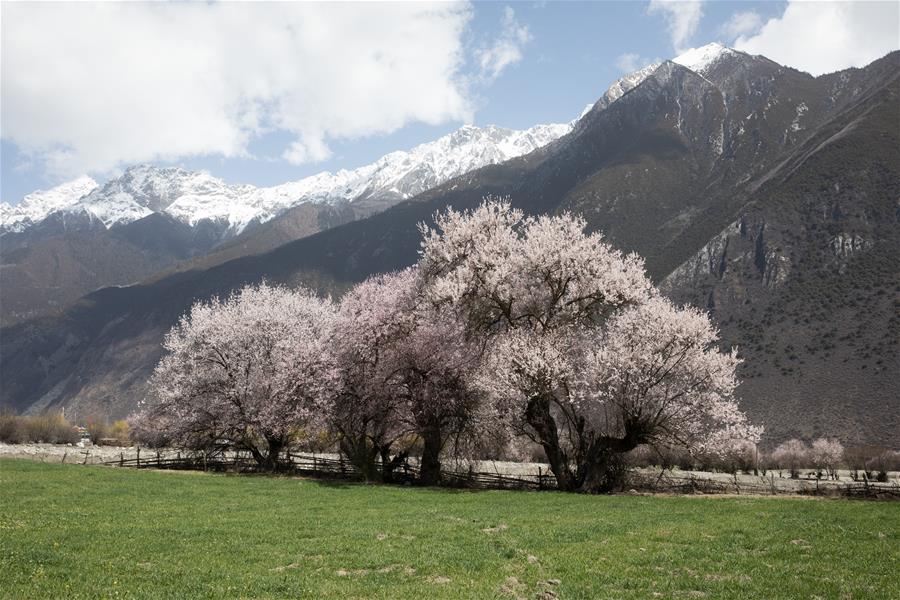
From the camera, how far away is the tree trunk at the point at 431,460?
33344 mm

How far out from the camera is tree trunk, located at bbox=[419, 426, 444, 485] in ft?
109

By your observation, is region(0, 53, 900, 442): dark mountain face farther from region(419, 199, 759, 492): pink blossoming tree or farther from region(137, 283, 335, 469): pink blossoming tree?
region(137, 283, 335, 469): pink blossoming tree

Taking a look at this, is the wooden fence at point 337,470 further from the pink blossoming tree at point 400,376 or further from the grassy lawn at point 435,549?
the grassy lawn at point 435,549

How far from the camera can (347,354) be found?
115 ft

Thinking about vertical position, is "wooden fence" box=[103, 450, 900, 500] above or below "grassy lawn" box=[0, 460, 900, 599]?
below


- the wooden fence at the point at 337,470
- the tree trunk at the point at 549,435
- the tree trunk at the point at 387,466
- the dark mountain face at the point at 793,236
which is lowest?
the wooden fence at the point at 337,470

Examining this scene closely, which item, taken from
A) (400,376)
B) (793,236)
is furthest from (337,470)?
(793,236)

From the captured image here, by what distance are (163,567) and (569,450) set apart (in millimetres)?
25666

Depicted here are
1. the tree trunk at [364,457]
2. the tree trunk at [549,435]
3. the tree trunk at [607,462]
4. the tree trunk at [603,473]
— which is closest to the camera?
the tree trunk at [607,462]

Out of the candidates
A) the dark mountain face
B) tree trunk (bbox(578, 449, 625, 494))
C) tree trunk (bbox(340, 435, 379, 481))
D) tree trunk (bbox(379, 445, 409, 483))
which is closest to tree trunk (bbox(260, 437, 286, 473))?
tree trunk (bbox(340, 435, 379, 481))

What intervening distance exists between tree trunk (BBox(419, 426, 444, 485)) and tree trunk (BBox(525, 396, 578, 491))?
5.47 meters

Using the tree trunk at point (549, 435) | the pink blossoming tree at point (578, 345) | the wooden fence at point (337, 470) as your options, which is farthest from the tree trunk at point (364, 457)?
the tree trunk at point (549, 435)

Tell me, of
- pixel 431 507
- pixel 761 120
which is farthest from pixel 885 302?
pixel 761 120

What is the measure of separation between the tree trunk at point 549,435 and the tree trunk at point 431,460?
547 cm
